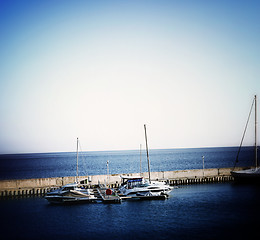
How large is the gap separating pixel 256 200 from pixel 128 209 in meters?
19.5

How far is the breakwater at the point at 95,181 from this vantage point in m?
45.5

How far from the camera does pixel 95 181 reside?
51156 mm

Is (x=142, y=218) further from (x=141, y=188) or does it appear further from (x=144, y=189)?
(x=141, y=188)

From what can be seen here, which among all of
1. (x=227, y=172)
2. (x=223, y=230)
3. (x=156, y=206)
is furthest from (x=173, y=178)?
(x=223, y=230)

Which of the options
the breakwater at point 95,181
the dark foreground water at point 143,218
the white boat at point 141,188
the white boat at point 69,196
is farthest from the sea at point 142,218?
the breakwater at point 95,181

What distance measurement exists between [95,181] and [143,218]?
21133 millimetres

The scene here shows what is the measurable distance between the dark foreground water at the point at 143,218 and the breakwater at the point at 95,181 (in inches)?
137

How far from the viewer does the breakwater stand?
45500 millimetres

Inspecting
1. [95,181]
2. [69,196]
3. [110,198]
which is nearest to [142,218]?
[110,198]

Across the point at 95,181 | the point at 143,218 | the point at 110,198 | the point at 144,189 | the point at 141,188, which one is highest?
the point at 95,181

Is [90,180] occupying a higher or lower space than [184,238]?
higher

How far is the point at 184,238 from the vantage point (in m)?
25.0

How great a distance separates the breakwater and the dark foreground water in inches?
137

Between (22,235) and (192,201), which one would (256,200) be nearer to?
(192,201)
